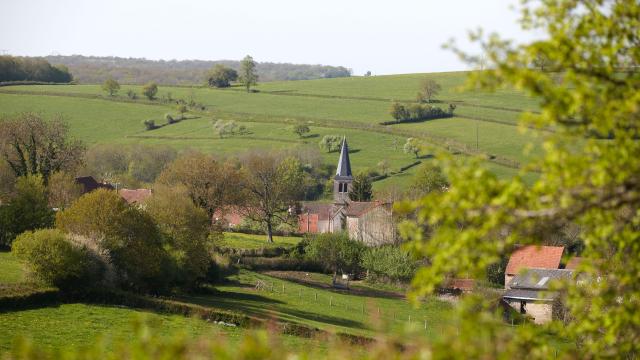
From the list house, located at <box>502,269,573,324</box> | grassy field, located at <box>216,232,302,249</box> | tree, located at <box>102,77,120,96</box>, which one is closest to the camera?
house, located at <box>502,269,573,324</box>

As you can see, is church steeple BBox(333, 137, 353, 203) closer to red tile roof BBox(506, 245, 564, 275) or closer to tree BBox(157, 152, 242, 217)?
tree BBox(157, 152, 242, 217)

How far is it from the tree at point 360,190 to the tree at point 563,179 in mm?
80627

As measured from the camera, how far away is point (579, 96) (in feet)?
31.8

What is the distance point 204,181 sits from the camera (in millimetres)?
69562

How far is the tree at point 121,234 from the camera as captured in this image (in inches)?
1729

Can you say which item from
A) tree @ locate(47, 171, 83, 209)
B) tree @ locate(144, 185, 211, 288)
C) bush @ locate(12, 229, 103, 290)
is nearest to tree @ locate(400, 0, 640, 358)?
bush @ locate(12, 229, 103, 290)

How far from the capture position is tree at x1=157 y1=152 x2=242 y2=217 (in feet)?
226

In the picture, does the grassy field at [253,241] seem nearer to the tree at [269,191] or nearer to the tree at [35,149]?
the tree at [269,191]

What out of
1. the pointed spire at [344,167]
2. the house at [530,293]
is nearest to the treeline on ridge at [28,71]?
the pointed spire at [344,167]

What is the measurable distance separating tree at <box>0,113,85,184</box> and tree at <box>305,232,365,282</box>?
2035cm

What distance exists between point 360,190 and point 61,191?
121 feet

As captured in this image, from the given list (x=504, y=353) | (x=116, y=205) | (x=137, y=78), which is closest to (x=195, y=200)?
(x=116, y=205)

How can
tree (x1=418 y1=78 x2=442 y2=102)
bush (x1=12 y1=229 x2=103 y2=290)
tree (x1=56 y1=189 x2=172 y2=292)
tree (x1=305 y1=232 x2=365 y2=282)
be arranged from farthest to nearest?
tree (x1=418 y1=78 x2=442 y2=102), tree (x1=305 y1=232 x2=365 y2=282), tree (x1=56 y1=189 x2=172 y2=292), bush (x1=12 y1=229 x2=103 y2=290)

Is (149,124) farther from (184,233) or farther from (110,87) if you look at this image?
(184,233)
